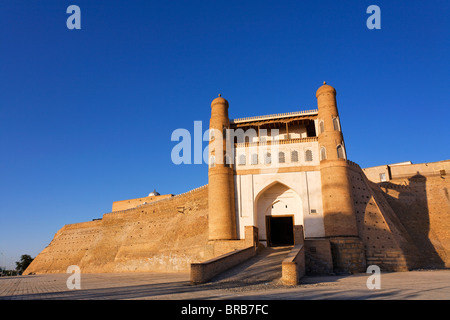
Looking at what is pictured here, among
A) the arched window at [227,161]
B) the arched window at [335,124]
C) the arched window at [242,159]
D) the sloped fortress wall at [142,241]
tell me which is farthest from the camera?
the sloped fortress wall at [142,241]

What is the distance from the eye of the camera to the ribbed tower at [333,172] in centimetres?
1585

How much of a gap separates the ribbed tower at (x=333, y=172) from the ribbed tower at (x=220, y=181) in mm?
4705

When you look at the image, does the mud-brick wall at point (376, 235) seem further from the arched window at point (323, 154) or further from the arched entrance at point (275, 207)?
the arched entrance at point (275, 207)

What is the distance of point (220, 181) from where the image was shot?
17.9 m

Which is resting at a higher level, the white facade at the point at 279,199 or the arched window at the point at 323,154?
the arched window at the point at 323,154

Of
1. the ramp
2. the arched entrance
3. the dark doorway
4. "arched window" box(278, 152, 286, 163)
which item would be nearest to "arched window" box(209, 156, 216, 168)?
the arched entrance

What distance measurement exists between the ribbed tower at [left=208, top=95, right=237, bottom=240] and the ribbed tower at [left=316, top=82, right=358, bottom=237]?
15.4 feet

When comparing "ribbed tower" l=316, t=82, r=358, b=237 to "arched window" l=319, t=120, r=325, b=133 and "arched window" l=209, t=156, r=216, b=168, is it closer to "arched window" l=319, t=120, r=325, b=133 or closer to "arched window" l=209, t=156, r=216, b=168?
"arched window" l=319, t=120, r=325, b=133

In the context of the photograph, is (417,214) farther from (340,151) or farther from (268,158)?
(268,158)

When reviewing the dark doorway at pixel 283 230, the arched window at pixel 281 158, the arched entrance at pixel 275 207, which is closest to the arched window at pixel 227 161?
the arched entrance at pixel 275 207

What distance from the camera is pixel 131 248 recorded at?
2531 cm

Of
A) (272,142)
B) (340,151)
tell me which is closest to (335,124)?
(340,151)
